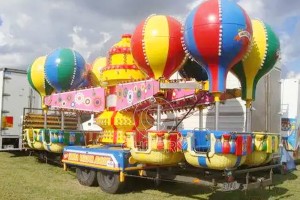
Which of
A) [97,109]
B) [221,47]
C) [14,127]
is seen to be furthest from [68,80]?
[221,47]

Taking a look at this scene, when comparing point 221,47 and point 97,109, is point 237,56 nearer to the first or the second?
point 221,47

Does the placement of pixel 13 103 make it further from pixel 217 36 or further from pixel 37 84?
pixel 217 36

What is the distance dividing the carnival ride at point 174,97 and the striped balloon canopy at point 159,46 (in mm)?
22

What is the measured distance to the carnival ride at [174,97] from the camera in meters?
7.92

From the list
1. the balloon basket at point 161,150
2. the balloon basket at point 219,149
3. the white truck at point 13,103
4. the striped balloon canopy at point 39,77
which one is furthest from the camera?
the white truck at point 13,103

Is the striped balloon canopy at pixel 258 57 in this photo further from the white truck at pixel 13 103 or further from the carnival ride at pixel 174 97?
the white truck at pixel 13 103

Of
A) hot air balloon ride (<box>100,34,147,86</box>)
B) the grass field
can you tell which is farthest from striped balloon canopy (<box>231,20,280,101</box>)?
hot air balloon ride (<box>100,34,147,86</box>)

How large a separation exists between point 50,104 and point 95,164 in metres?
4.57

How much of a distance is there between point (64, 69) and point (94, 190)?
4856mm

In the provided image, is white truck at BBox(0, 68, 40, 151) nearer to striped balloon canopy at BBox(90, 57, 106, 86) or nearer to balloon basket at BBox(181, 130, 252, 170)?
striped balloon canopy at BBox(90, 57, 106, 86)

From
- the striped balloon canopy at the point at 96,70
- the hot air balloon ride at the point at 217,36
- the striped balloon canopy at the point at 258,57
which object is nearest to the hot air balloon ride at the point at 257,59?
the striped balloon canopy at the point at 258,57

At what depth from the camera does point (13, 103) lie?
16.8 m

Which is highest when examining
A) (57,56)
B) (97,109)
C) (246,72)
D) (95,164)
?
(57,56)

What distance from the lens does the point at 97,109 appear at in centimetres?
1152
